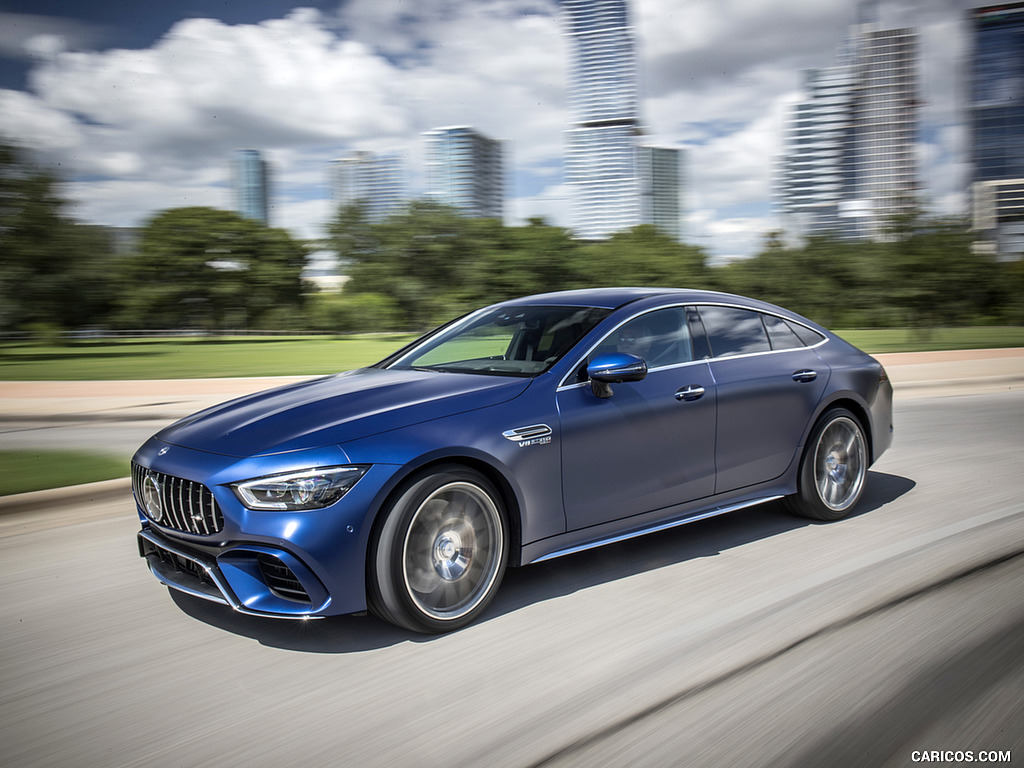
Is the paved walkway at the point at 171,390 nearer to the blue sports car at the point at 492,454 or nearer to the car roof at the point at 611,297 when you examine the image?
the car roof at the point at 611,297

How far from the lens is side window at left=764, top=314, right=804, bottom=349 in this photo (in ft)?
18.8

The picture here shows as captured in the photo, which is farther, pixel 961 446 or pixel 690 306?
pixel 961 446

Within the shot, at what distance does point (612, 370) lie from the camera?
4422 mm

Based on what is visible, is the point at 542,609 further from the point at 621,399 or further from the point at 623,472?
the point at 621,399

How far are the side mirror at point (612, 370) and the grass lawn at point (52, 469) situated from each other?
4615mm

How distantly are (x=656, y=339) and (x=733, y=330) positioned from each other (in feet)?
2.29

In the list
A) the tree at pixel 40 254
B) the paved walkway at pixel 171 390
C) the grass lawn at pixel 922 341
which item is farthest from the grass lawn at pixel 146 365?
the grass lawn at pixel 922 341

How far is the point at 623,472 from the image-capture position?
458cm

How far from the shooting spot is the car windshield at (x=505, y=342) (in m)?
4.77

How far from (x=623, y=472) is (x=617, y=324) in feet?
2.78

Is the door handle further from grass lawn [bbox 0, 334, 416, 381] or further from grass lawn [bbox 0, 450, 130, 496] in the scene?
grass lawn [bbox 0, 334, 416, 381]

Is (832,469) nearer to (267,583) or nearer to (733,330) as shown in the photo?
(733,330)

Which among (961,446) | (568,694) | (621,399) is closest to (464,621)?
(568,694)

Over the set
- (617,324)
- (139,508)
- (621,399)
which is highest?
(617,324)
